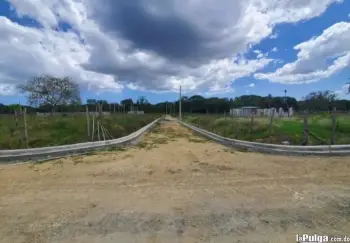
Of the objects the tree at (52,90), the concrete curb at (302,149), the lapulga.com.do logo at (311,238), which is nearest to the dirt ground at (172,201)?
the lapulga.com.do logo at (311,238)

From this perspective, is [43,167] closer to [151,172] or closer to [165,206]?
[151,172]

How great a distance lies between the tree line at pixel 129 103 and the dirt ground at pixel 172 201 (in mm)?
7079

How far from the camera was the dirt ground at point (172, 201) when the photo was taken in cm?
328

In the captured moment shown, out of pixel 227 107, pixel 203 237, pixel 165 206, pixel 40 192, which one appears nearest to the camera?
pixel 203 237

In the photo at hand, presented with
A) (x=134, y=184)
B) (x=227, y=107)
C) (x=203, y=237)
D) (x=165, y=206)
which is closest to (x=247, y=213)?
(x=203, y=237)

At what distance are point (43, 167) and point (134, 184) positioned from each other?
2922 mm

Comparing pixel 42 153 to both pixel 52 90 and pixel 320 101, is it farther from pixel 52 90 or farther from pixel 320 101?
pixel 320 101

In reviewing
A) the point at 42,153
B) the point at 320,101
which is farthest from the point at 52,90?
the point at 320,101

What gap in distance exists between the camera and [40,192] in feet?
15.7

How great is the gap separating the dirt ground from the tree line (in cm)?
708

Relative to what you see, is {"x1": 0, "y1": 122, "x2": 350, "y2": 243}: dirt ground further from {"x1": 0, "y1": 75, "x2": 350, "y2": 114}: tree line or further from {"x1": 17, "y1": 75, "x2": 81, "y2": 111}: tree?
{"x1": 17, "y1": 75, "x2": 81, "y2": 111}: tree

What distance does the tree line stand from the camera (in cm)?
3744

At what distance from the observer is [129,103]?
80.1m

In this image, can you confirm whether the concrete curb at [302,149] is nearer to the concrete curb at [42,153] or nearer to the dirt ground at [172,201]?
the dirt ground at [172,201]
